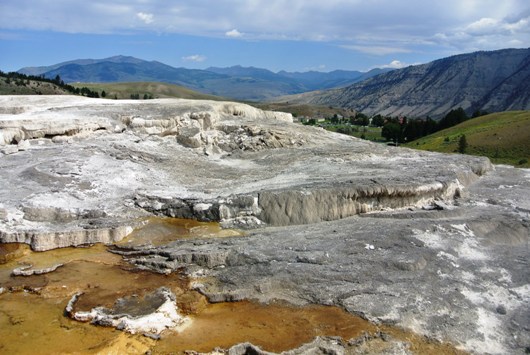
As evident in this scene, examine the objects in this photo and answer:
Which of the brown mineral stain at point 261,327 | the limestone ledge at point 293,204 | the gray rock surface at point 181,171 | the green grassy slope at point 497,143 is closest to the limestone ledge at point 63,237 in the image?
the gray rock surface at point 181,171

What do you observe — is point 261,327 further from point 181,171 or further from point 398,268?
point 181,171

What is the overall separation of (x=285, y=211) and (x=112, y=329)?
9421 millimetres

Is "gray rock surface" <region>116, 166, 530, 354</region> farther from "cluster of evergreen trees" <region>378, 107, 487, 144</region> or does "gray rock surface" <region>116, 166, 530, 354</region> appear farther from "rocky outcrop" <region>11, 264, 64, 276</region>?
"cluster of evergreen trees" <region>378, 107, 487, 144</region>

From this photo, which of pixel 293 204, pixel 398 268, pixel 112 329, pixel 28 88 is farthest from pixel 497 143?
pixel 28 88

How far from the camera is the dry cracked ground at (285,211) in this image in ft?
44.8

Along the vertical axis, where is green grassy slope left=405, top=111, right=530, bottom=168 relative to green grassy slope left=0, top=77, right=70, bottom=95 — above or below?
below

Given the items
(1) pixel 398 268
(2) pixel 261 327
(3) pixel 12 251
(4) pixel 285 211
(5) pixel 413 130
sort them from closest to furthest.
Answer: (2) pixel 261 327 < (1) pixel 398 268 < (3) pixel 12 251 < (4) pixel 285 211 < (5) pixel 413 130

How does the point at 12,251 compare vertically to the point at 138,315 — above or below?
above

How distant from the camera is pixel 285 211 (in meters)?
19.8

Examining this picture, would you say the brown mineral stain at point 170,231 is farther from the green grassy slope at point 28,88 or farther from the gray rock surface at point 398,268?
the green grassy slope at point 28,88

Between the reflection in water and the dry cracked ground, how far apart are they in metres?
0.39

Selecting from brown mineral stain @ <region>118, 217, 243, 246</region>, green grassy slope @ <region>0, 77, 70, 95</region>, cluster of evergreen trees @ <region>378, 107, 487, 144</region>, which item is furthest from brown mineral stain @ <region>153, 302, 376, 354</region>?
green grassy slope @ <region>0, 77, 70, 95</region>

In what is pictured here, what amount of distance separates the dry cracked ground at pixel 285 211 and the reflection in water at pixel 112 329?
0.39 meters

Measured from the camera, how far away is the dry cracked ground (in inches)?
538
